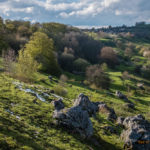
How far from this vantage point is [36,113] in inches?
832

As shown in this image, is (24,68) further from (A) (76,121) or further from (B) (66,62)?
(B) (66,62)

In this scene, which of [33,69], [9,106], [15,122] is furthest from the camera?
[33,69]

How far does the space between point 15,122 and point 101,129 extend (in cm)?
1252

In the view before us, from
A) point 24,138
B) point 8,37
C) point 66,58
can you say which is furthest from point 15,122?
point 66,58

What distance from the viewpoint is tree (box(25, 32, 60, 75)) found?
66.4m

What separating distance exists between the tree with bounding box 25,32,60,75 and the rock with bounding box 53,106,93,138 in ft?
162

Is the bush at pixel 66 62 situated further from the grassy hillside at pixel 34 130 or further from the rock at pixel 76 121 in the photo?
the rock at pixel 76 121

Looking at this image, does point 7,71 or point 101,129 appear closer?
point 101,129

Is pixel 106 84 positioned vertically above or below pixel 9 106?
below

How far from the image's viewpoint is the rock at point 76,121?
1936cm

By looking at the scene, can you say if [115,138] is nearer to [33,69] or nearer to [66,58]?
[33,69]

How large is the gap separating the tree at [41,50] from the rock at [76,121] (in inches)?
1949

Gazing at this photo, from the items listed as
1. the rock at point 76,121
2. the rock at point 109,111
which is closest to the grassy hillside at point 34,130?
the rock at point 76,121

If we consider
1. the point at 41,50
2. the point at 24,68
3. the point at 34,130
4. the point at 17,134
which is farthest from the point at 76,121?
the point at 41,50
